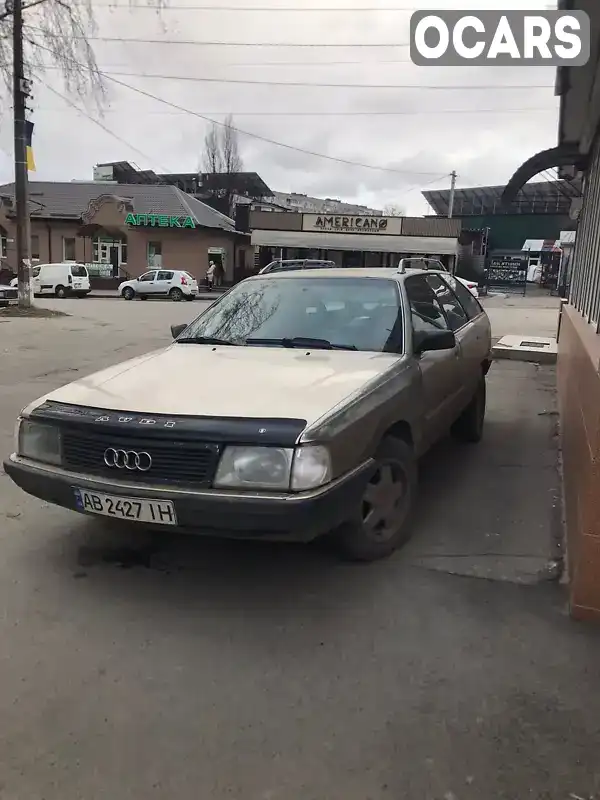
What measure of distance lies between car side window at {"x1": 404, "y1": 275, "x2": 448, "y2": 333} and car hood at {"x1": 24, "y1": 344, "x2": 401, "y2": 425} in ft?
1.95

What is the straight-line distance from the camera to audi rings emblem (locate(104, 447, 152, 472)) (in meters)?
3.02

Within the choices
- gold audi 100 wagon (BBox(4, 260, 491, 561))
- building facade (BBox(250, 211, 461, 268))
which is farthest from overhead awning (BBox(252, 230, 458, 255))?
gold audi 100 wagon (BBox(4, 260, 491, 561))

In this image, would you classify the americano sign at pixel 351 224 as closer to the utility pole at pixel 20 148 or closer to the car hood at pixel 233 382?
the utility pole at pixel 20 148

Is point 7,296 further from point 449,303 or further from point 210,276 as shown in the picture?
point 449,303

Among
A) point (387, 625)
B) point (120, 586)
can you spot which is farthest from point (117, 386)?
point (387, 625)

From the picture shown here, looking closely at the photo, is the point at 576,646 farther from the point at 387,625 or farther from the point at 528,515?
the point at 528,515

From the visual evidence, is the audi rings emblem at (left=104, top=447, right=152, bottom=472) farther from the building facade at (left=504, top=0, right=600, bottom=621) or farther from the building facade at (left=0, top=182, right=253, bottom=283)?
the building facade at (left=0, top=182, right=253, bottom=283)

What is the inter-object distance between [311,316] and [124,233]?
38.0m

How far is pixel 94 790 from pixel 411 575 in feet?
6.26

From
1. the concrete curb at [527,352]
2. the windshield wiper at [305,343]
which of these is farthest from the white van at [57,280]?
the windshield wiper at [305,343]

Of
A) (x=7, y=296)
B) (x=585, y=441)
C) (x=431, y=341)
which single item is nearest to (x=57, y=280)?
(x=7, y=296)

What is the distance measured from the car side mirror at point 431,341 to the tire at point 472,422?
5.90 feet

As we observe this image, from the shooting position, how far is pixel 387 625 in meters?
3.05

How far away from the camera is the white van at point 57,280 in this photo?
31.5 metres
